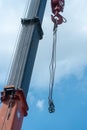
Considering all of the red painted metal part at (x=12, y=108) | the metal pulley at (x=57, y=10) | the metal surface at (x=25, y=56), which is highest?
the metal pulley at (x=57, y=10)

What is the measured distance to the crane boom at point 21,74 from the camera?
28.8 feet

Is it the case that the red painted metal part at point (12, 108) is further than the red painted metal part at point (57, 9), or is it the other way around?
the red painted metal part at point (57, 9)

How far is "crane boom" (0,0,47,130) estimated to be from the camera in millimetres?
8766

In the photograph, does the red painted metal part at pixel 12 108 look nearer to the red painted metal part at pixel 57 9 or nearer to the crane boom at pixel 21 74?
the crane boom at pixel 21 74

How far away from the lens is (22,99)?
923cm

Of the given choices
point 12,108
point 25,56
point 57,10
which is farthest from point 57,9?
point 12,108

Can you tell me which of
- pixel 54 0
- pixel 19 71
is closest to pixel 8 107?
pixel 19 71

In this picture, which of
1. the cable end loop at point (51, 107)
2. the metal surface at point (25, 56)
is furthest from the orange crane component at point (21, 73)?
the cable end loop at point (51, 107)

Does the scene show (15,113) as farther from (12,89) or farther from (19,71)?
(19,71)

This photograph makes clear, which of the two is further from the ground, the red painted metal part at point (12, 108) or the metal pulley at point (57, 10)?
the metal pulley at point (57, 10)

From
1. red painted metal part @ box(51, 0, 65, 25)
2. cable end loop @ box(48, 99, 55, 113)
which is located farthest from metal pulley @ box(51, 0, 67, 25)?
cable end loop @ box(48, 99, 55, 113)

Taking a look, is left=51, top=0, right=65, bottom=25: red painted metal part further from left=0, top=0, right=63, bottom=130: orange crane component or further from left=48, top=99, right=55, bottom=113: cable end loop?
left=48, top=99, right=55, bottom=113: cable end loop

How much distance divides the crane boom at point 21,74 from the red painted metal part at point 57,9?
61cm

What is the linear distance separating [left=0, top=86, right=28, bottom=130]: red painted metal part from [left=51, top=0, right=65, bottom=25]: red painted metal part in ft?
11.1
